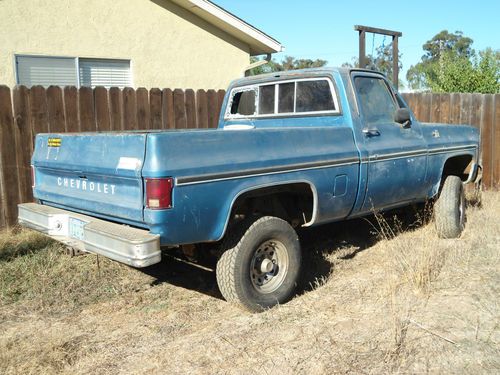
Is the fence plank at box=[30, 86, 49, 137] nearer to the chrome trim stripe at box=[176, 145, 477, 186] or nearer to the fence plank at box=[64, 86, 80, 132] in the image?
the fence plank at box=[64, 86, 80, 132]

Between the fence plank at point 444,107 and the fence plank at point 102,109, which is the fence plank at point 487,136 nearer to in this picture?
the fence plank at point 444,107

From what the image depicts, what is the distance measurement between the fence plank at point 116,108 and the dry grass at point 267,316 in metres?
2.06

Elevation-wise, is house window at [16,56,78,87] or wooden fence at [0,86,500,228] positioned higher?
house window at [16,56,78,87]

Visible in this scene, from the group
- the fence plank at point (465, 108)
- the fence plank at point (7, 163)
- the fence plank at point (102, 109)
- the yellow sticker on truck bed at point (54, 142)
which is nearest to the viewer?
the yellow sticker on truck bed at point (54, 142)

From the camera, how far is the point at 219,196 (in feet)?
12.1

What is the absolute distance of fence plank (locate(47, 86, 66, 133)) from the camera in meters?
6.74

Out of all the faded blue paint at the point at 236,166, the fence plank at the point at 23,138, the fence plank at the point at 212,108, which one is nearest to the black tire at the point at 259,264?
the faded blue paint at the point at 236,166

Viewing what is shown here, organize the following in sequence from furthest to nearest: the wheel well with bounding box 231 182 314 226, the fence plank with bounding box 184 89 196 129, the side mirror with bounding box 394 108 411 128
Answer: the fence plank with bounding box 184 89 196 129 → the side mirror with bounding box 394 108 411 128 → the wheel well with bounding box 231 182 314 226

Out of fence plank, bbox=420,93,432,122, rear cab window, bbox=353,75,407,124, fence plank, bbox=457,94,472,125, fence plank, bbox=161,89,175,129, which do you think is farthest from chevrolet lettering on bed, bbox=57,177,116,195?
fence plank, bbox=457,94,472,125

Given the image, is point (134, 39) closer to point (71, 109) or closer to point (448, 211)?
point (71, 109)

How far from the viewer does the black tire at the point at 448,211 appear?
6059mm

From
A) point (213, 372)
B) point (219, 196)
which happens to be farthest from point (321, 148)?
point (213, 372)

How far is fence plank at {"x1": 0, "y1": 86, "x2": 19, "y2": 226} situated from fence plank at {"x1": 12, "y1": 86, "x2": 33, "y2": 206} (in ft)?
0.16

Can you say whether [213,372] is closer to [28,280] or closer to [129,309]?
[129,309]
